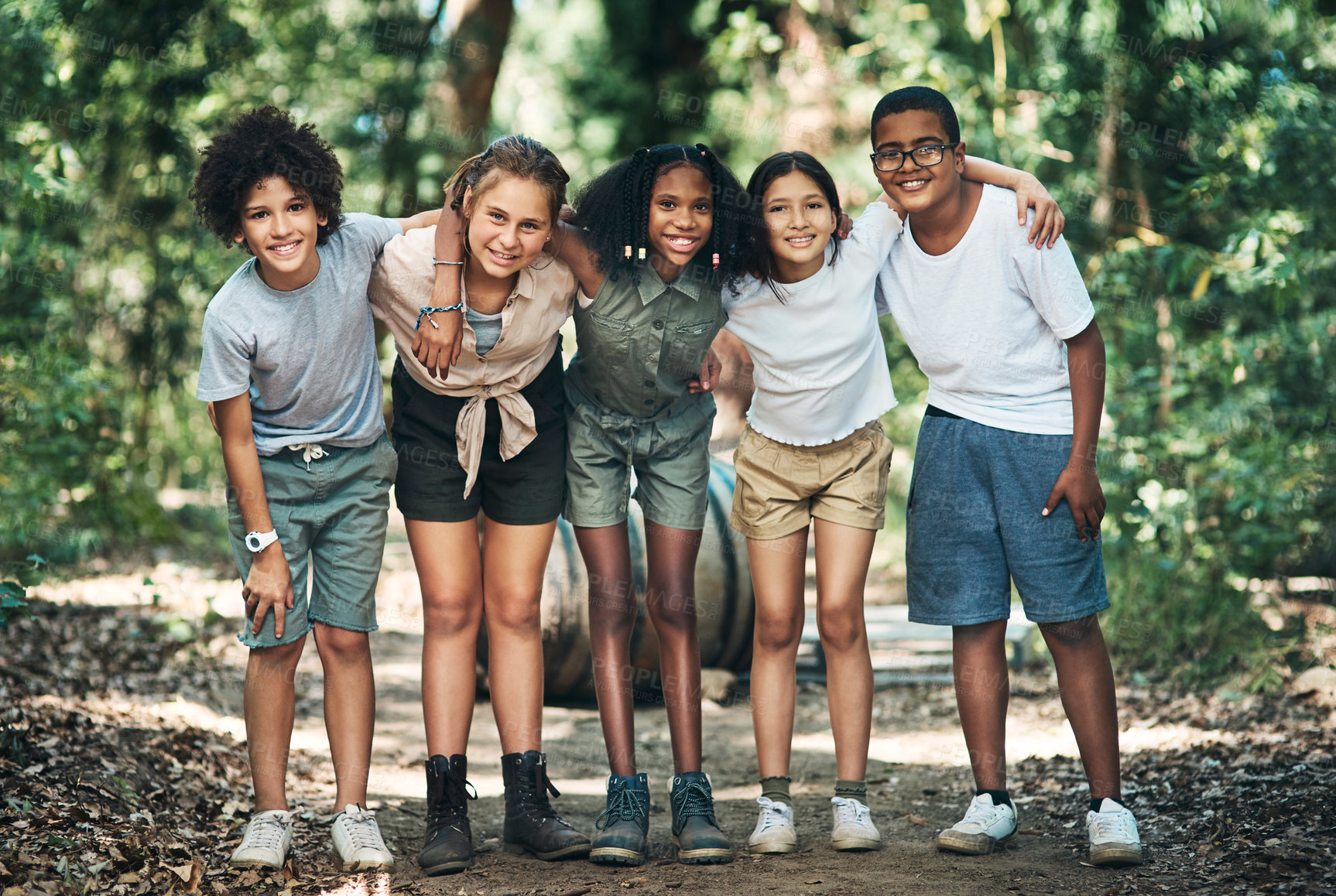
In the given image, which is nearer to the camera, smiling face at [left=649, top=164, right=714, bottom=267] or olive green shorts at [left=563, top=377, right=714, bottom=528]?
smiling face at [left=649, top=164, right=714, bottom=267]

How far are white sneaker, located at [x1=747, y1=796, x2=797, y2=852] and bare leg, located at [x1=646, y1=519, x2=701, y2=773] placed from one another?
20cm

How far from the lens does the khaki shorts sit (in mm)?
2777

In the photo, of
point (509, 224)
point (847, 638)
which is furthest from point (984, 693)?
point (509, 224)

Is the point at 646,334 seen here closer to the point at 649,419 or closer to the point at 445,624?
the point at 649,419

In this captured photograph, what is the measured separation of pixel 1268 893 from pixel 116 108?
21.9 ft

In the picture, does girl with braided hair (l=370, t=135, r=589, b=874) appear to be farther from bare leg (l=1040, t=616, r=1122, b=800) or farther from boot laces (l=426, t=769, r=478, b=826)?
bare leg (l=1040, t=616, r=1122, b=800)

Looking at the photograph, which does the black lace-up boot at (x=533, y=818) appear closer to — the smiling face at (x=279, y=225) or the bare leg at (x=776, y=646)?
the bare leg at (x=776, y=646)

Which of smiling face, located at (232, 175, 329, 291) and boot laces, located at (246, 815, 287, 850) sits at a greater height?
smiling face, located at (232, 175, 329, 291)

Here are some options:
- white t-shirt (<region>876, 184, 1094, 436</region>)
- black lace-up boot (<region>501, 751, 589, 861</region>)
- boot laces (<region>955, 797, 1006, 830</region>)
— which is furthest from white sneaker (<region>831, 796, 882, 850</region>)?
white t-shirt (<region>876, 184, 1094, 436</region>)

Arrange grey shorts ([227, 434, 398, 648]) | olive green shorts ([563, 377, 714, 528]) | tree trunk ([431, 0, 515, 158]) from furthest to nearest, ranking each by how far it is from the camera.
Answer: tree trunk ([431, 0, 515, 158]) → olive green shorts ([563, 377, 714, 528]) → grey shorts ([227, 434, 398, 648])

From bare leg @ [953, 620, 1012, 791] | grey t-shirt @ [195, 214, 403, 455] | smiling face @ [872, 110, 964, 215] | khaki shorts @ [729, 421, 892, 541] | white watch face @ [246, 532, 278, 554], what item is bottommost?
bare leg @ [953, 620, 1012, 791]

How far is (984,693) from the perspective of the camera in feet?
9.03

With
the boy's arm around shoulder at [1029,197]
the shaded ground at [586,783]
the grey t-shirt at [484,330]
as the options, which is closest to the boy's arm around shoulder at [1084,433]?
the boy's arm around shoulder at [1029,197]

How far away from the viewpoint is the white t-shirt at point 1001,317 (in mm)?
2629
